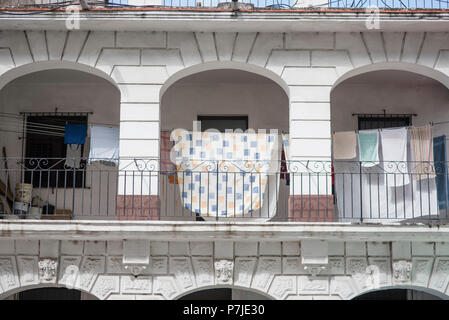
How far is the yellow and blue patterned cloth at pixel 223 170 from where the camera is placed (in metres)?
15.9

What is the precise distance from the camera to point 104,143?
16.9m

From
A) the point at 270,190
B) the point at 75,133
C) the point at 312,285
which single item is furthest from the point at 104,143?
the point at 312,285

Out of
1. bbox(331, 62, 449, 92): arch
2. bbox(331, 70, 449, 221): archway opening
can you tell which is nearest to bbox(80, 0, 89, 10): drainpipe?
bbox(331, 62, 449, 92): arch

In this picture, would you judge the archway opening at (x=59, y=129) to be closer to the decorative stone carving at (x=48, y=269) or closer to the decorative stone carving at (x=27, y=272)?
the decorative stone carving at (x=27, y=272)

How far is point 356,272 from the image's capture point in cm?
1529

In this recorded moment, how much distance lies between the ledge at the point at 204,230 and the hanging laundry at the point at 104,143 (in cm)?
233

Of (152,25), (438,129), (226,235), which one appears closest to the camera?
(226,235)

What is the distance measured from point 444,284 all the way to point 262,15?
6.13m

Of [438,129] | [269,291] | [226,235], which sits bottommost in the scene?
[269,291]

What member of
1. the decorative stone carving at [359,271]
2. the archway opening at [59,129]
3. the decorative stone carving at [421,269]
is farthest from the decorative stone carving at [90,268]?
the decorative stone carving at [421,269]

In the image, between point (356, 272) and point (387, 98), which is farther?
point (387, 98)

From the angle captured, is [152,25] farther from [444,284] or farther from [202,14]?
[444,284]

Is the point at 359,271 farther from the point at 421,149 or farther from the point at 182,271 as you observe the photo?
the point at 182,271

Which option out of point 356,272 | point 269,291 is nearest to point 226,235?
point 269,291
